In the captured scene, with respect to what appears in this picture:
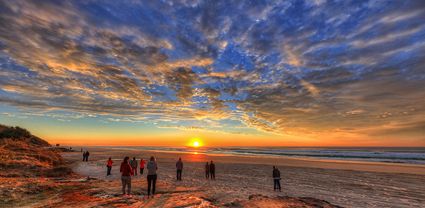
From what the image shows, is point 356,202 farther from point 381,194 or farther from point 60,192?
point 60,192

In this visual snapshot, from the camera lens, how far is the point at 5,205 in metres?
11.6

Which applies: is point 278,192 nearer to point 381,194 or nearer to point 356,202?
point 356,202

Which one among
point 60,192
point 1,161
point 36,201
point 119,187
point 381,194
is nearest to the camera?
point 36,201

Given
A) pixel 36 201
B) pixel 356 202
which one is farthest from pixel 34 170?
pixel 356 202

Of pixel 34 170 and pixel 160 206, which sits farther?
pixel 34 170

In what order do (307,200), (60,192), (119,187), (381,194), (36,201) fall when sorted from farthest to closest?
(381,194), (119,187), (60,192), (307,200), (36,201)

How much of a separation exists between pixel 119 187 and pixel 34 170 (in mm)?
10831

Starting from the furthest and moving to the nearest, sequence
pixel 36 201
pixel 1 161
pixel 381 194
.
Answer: pixel 1 161 < pixel 381 194 < pixel 36 201

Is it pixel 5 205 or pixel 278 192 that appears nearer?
pixel 5 205

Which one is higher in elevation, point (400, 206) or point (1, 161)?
point (1, 161)

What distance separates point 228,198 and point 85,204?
7.21 meters

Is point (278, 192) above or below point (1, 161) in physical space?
below

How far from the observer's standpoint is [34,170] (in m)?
22.1

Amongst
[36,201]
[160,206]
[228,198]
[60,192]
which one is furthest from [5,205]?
[228,198]
